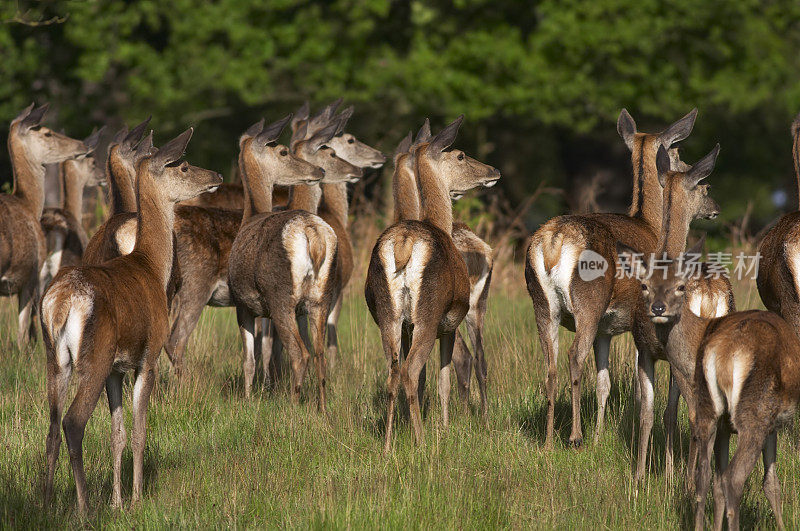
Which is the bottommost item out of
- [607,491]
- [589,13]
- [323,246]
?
Answer: [607,491]

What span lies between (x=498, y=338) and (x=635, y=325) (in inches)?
127

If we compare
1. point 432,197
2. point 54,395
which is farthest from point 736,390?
point 432,197

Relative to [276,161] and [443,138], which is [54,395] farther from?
[276,161]

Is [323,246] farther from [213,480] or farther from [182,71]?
[182,71]

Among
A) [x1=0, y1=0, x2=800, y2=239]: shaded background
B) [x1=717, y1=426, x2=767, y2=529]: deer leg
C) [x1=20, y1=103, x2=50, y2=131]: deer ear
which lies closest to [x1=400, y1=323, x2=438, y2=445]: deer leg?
[x1=717, y1=426, x2=767, y2=529]: deer leg

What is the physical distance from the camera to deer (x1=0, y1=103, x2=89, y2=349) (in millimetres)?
9500

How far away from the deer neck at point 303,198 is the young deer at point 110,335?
293 cm

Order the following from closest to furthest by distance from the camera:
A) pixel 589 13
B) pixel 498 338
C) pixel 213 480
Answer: pixel 213 480
pixel 498 338
pixel 589 13

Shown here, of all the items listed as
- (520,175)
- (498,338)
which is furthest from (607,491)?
(520,175)

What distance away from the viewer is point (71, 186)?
37.2 feet

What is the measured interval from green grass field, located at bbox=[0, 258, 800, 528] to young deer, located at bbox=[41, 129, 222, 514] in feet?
1.01

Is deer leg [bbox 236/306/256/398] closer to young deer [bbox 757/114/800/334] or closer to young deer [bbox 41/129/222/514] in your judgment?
young deer [bbox 41/129/222/514]

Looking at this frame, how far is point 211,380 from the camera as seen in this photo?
7.78 m

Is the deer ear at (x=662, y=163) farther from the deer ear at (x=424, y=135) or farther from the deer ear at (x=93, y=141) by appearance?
the deer ear at (x=93, y=141)
